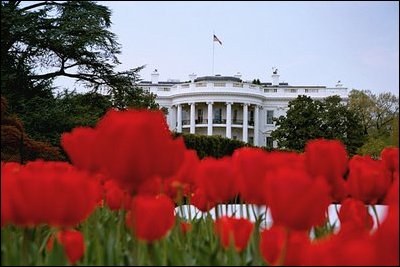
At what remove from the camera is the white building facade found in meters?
55.3

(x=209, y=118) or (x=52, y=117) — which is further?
(x=209, y=118)

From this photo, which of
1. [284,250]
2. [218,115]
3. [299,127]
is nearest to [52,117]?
[284,250]

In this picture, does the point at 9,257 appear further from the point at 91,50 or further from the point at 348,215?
the point at 91,50

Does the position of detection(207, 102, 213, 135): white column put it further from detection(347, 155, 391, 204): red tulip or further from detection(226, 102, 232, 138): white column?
detection(347, 155, 391, 204): red tulip

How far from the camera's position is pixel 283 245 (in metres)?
0.73

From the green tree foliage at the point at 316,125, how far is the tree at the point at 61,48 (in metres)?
20.4

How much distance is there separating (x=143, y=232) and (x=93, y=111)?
1734 cm

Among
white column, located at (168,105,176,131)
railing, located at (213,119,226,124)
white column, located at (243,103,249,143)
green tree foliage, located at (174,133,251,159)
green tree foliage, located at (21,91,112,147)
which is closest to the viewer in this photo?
green tree foliage, located at (174,133,251,159)

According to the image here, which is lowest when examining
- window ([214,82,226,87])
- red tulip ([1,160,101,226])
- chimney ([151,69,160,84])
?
red tulip ([1,160,101,226])

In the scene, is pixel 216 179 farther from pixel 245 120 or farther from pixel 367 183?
pixel 245 120

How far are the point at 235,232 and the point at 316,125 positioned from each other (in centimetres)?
3710

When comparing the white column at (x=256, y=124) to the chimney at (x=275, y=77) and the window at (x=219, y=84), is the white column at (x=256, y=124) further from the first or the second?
the chimney at (x=275, y=77)

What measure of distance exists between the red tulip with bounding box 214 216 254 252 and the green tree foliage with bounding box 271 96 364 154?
35.8 m

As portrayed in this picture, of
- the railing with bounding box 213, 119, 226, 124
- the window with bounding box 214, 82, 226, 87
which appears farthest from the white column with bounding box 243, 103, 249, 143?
the window with bounding box 214, 82, 226, 87
